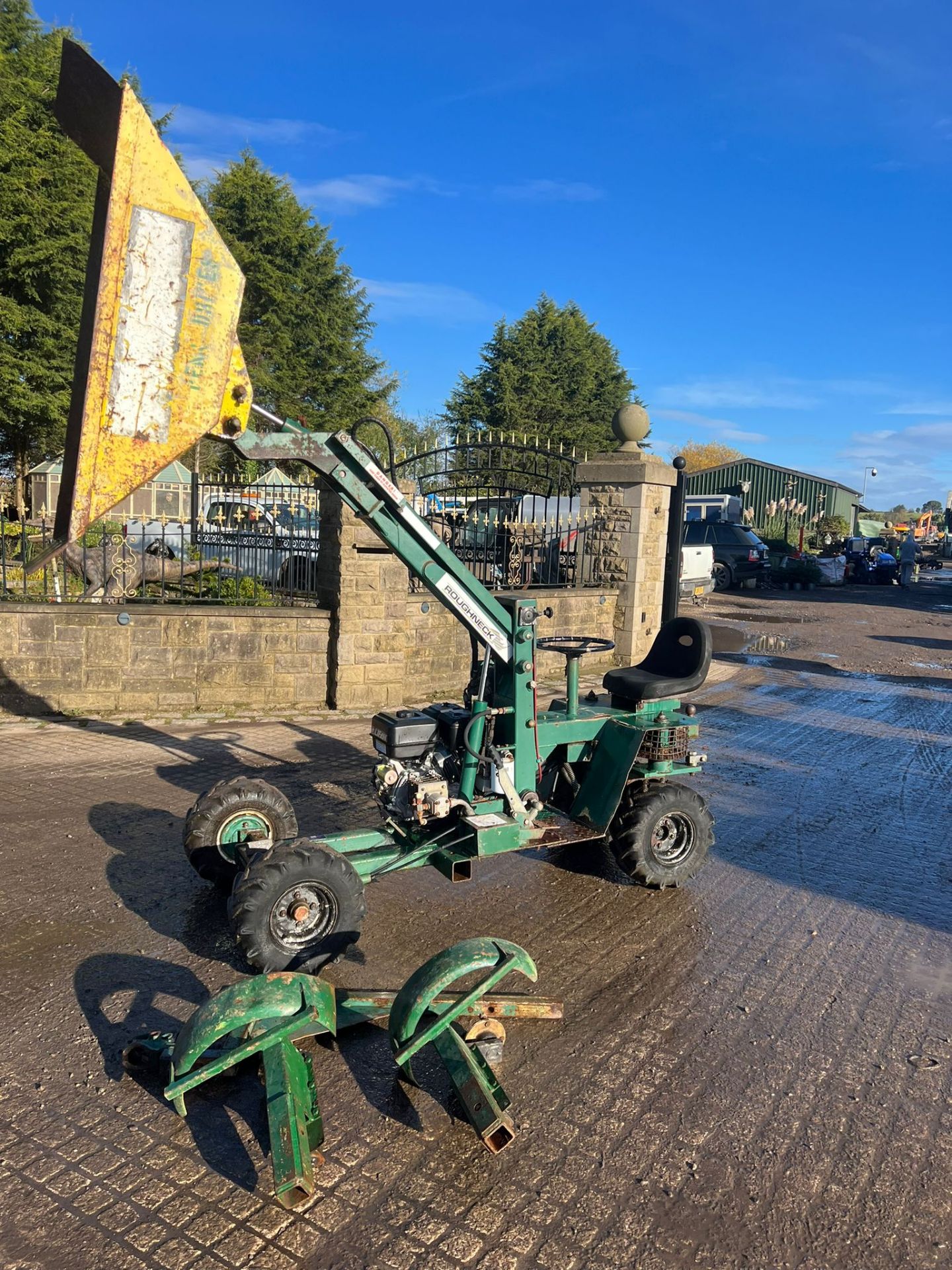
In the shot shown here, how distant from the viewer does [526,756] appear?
4.66m

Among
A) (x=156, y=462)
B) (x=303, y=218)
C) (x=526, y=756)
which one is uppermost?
(x=303, y=218)

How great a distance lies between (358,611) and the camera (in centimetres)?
920

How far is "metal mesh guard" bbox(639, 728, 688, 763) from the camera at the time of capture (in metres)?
5.09

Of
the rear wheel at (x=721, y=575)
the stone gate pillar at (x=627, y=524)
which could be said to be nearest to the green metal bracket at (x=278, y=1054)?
the stone gate pillar at (x=627, y=524)

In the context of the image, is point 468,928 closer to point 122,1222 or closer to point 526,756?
point 526,756

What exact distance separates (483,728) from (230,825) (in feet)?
4.63

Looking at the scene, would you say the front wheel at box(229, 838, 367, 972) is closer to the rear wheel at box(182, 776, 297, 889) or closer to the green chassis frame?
the green chassis frame

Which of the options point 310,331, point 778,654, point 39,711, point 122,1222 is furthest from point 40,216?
point 122,1222

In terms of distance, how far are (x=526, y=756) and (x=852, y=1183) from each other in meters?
2.31

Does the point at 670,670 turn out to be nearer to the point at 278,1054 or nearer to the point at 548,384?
the point at 278,1054

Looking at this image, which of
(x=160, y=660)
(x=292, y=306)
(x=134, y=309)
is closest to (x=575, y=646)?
(x=134, y=309)

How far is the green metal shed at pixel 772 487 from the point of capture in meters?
50.7

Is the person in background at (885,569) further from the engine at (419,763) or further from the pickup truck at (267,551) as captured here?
the engine at (419,763)

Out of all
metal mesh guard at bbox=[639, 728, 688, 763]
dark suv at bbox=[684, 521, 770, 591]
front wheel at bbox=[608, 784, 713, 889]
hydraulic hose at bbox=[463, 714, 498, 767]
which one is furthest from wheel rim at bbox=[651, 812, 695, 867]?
dark suv at bbox=[684, 521, 770, 591]
